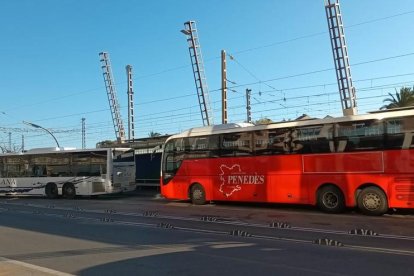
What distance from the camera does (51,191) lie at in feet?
98.3

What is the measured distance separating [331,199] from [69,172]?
56.4 ft

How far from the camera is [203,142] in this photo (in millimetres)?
21328

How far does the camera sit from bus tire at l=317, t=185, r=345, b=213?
16.9 meters

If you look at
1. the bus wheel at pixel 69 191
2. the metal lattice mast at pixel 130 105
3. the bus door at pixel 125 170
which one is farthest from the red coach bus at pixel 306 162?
the metal lattice mast at pixel 130 105

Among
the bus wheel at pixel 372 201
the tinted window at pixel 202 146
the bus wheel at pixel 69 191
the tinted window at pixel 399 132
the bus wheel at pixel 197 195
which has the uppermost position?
the tinted window at pixel 202 146

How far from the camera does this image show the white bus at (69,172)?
27.8 meters

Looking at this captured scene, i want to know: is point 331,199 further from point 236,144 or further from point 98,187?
point 98,187

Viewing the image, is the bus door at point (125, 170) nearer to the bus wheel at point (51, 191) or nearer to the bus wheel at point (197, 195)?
the bus wheel at point (51, 191)

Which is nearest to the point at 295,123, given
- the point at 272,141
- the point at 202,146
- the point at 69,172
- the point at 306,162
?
the point at 272,141

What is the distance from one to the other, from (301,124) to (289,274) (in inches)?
428

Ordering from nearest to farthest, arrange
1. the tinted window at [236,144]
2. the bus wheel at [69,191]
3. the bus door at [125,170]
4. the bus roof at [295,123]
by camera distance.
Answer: the bus roof at [295,123] < the tinted window at [236,144] < the bus door at [125,170] < the bus wheel at [69,191]

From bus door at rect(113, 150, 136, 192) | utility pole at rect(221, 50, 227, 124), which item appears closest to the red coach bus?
bus door at rect(113, 150, 136, 192)

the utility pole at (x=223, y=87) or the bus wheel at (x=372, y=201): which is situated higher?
the utility pole at (x=223, y=87)

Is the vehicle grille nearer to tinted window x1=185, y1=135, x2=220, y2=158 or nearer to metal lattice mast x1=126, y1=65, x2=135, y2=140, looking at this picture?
tinted window x1=185, y1=135, x2=220, y2=158
